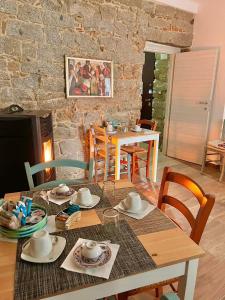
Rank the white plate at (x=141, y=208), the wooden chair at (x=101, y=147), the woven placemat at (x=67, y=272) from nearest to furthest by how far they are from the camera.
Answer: the woven placemat at (x=67, y=272) < the white plate at (x=141, y=208) < the wooden chair at (x=101, y=147)

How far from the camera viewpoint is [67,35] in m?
2.98

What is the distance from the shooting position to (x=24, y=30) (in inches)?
105

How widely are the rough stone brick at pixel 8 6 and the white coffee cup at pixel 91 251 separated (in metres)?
2.69

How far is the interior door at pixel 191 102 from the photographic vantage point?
388cm

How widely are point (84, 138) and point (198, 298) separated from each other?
235cm

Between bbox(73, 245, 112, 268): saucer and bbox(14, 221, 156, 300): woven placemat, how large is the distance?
3 centimetres

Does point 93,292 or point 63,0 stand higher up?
point 63,0

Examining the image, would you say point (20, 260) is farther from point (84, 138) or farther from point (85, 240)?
point (84, 138)

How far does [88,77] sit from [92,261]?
2.80 meters

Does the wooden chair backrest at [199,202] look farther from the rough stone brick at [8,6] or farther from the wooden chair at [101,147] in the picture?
the rough stone brick at [8,6]

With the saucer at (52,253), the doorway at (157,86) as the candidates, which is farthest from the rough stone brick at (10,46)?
the doorway at (157,86)

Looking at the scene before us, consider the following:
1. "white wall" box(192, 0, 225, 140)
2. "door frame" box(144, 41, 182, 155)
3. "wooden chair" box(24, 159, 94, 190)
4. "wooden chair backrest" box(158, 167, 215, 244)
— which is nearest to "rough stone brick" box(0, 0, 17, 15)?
"wooden chair" box(24, 159, 94, 190)

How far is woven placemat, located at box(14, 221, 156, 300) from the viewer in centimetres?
76

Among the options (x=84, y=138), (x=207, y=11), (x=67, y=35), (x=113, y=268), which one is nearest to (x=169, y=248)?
(x=113, y=268)
